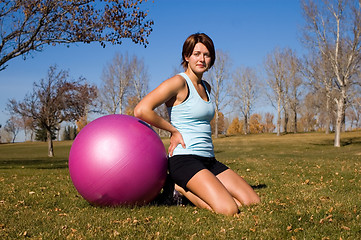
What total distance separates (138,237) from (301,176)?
6503mm

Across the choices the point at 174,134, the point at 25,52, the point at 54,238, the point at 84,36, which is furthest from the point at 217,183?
the point at 25,52

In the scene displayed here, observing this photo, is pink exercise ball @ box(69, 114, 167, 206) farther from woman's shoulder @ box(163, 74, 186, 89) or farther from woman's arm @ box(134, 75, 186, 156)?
woman's shoulder @ box(163, 74, 186, 89)

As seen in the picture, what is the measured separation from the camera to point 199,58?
514 cm

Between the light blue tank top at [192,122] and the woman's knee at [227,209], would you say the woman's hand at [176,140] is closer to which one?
the light blue tank top at [192,122]

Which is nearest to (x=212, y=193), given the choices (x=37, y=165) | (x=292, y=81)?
(x=37, y=165)

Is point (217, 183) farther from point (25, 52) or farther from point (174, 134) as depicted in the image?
point (25, 52)

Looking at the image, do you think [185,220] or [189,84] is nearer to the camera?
[185,220]

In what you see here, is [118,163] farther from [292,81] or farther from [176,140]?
[292,81]

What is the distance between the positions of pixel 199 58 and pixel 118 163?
201 cm

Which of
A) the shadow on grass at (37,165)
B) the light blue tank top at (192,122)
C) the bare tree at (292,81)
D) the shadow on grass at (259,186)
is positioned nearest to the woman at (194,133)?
the light blue tank top at (192,122)

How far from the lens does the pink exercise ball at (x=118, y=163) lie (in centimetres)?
468

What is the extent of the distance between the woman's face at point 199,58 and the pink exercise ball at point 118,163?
48.9 inches

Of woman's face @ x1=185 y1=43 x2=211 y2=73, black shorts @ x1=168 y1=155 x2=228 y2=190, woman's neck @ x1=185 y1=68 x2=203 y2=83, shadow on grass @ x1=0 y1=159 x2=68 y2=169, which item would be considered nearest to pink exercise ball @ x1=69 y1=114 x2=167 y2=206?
black shorts @ x1=168 y1=155 x2=228 y2=190

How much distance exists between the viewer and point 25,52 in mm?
14672
